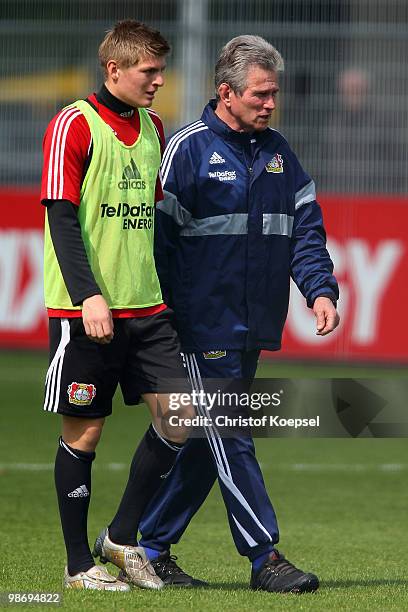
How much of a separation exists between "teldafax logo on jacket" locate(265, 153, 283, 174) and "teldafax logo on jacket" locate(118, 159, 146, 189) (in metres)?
0.56

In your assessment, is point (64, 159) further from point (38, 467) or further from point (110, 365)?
point (38, 467)

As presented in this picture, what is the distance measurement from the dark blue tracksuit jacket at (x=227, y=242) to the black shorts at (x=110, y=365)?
0.78 feet

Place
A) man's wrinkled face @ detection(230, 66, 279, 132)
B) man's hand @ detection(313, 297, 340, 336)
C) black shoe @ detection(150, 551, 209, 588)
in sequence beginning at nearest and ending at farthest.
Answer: man's hand @ detection(313, 297, 340, 336), man's wrinkled face @ detection(230, 66, 279, 132), black shoe @ detection(150, 551, 209, 588)

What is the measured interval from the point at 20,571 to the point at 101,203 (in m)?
1.55

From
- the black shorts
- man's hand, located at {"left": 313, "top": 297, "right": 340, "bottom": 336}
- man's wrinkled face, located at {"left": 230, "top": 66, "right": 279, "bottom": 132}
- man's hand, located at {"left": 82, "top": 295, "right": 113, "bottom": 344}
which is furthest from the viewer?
man's wrinkled face, located at {"left": 230, "top": 66, "right": 279, "bottom": 132}

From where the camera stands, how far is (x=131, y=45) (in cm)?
523

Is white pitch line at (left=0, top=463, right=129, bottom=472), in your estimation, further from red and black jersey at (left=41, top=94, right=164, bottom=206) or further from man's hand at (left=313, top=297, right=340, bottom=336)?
red and black jersey at (left=41, top=94, right=164, bottom=206)

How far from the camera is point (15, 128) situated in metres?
15.1

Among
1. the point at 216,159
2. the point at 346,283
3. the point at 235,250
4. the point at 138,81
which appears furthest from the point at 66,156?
the point at 346,283

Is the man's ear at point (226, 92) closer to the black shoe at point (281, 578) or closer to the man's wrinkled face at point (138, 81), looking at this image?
the man's wrinkled face at point (138, 81)

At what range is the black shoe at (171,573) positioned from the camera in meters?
5.65

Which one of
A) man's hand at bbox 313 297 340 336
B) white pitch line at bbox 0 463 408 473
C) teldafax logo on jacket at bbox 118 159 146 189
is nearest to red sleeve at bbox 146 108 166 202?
teldafax logo on jacket at bbox 118 159 146 189

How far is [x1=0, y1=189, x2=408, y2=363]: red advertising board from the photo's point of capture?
13.9 metres

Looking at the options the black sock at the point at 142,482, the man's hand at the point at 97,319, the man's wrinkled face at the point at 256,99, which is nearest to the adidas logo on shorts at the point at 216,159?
the man's wrinkled face at the point at 256,99
